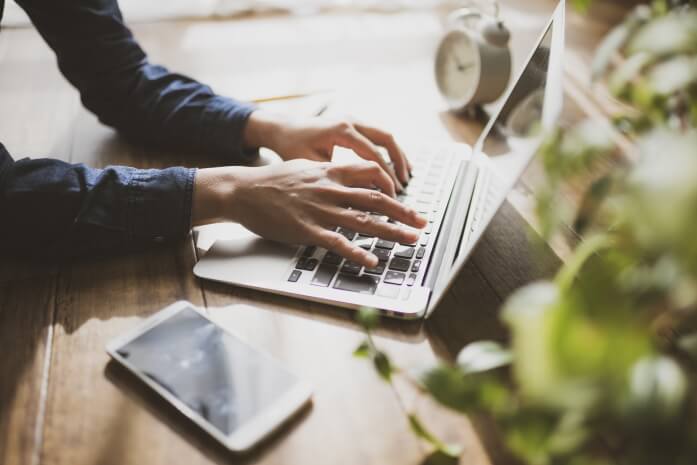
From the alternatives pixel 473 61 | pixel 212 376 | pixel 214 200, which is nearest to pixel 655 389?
pixel 212 376

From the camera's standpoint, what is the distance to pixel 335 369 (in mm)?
604

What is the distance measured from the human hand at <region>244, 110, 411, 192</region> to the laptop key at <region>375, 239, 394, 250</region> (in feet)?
0.47

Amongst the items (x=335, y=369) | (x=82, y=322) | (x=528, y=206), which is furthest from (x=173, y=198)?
(x=528, y=206)

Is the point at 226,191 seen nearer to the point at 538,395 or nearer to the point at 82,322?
the point at 82,322

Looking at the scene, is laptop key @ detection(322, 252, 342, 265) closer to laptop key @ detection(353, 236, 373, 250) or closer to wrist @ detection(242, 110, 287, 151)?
laptop key @ detection(353, 236, 373, 250)

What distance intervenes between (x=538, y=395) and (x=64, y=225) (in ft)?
2.17

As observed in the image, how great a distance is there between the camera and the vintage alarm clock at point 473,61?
1074 millimetres

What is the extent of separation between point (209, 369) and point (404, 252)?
0.29 meters

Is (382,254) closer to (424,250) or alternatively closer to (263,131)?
(424,250)

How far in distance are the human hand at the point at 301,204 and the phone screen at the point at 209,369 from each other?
169 millimetres

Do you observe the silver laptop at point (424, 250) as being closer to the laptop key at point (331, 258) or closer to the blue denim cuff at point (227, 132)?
the laptop key at point (331, 258)

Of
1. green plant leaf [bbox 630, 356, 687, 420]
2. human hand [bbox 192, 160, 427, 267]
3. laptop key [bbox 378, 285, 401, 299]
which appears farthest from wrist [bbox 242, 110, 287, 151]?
green plant leaf [bbox 630, 356, 687, 420]

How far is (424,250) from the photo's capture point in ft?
2.42

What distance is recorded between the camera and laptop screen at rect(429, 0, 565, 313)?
2.00ft
